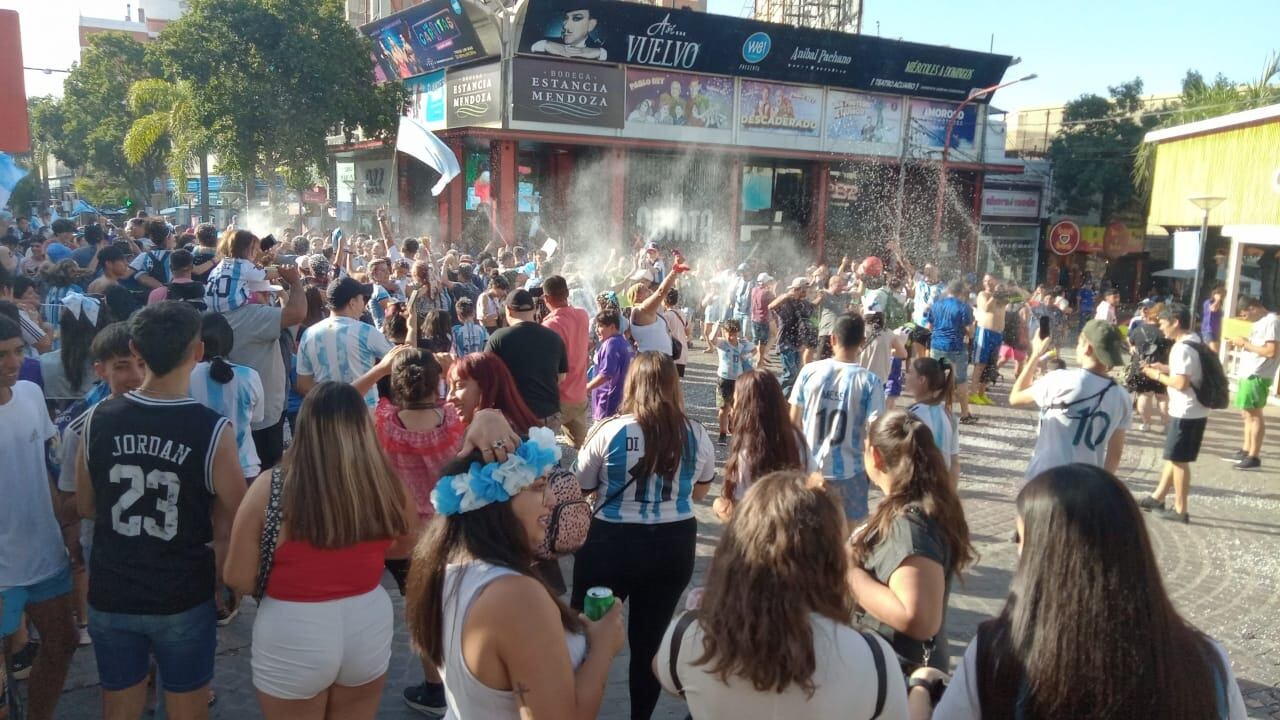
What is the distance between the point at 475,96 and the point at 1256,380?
775 inches

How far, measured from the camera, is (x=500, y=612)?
2074mm

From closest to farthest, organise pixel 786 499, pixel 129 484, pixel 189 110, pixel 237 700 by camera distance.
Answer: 1. pixel 786 499
2. pixel 129 484
3. pixel 237 700
4. pixel 189 110

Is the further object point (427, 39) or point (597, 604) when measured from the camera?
point (427, 39)

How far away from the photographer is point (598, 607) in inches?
92.8

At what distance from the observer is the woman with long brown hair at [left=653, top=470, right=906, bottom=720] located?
198 centimetres

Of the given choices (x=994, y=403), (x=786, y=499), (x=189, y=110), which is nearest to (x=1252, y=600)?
(x=786, y=499)

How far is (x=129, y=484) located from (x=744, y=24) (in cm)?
2402

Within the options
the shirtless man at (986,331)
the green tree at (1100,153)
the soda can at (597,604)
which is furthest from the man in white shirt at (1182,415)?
the green tree at (1100,153)

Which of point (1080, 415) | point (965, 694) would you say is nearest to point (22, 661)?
point (965, 694)

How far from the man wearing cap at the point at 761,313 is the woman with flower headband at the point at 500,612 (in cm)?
925

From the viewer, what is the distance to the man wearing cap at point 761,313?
11823 mm

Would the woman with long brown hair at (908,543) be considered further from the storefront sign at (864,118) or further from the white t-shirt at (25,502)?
the storefront sign at (864,118)

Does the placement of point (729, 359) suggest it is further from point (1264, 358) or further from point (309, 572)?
point (309, 572)

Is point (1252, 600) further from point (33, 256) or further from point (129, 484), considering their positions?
point (33, 256)
